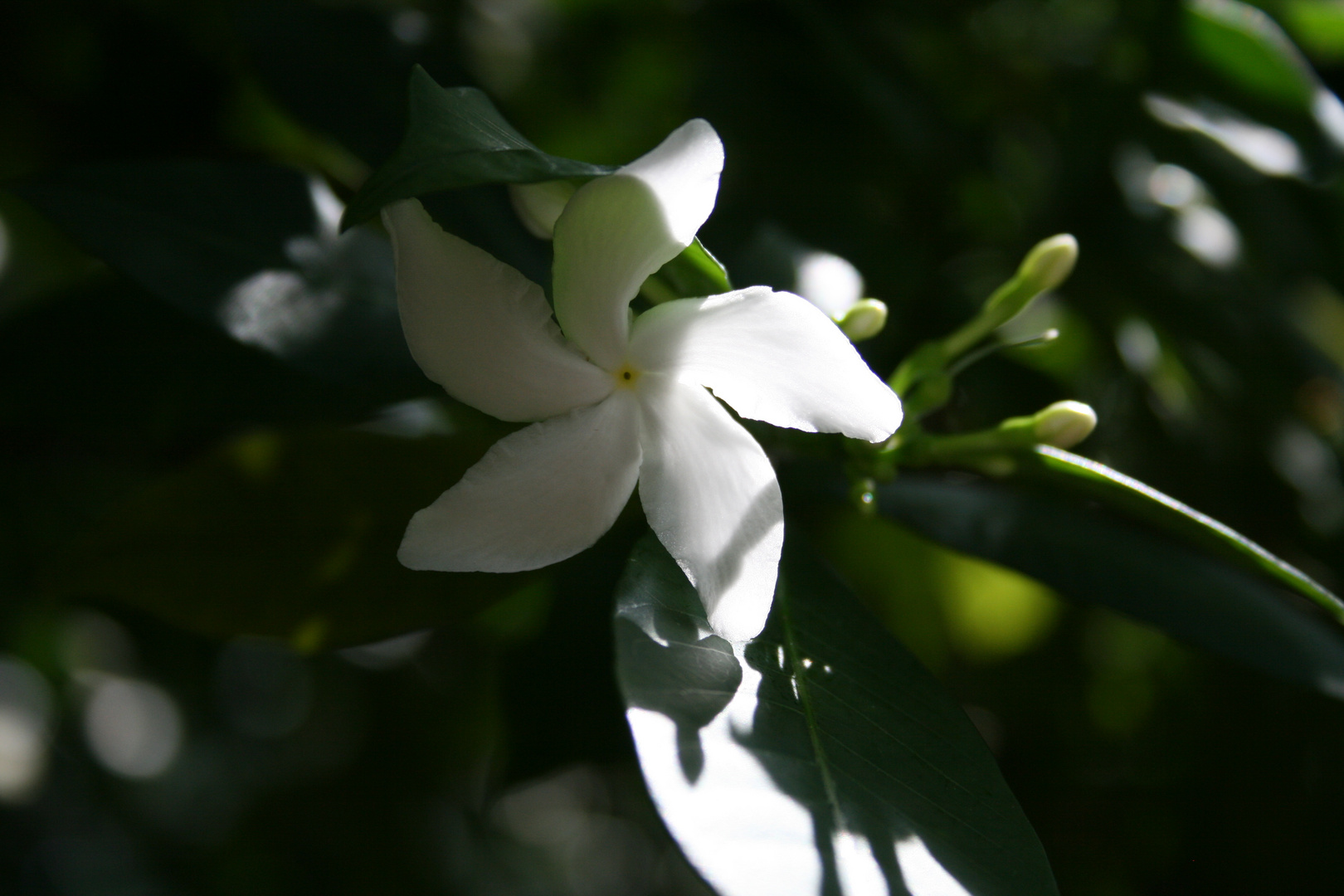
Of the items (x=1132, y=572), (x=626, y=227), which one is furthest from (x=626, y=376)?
(x=1132, y=572)

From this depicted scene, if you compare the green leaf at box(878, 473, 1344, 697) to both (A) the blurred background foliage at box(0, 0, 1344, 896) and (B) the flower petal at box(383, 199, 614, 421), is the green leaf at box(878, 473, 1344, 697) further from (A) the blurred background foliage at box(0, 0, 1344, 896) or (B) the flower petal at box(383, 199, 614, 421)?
(B) the flower petal at box(383, 199, 614, 421)

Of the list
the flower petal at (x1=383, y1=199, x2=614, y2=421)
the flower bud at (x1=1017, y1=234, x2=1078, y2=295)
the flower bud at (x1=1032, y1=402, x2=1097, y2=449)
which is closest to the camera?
the flower petal at (x1=383, y1=199, x2=614, y2=421)

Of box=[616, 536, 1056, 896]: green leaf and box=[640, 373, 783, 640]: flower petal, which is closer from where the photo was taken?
box=[616, 536, 1056, 896]: green leaf

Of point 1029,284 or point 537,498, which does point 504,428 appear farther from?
point 1029,284

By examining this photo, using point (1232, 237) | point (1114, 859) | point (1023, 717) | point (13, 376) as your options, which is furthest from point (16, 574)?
point (1232, 237)

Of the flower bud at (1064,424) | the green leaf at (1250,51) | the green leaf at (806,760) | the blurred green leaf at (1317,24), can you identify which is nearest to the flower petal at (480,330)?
the green leaf at (806,760)

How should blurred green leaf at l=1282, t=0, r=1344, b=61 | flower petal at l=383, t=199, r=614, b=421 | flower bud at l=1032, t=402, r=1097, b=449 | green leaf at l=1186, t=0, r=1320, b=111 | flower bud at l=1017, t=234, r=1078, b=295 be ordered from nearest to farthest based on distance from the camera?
flower petal at l=383, t=199, r=614, b=421 < flower bud at l=1032, t=402, r=1097, b=449 < flower bud at l=1017, t=234, r=1078, b=295 < green leaf at l=1186, t=0, r=1320, b=111 < blurred green leaf at l=1282, t=0, r=1344, b=61

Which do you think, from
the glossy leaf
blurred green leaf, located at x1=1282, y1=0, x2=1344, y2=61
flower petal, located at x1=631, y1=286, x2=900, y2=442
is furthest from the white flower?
blurred green leaf, located at x1=1282, y1=0, x2=1344, y2=61

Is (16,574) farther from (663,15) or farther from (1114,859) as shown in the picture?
(1114,859)

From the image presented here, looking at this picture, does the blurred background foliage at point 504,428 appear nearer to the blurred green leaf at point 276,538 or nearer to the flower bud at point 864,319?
the blurred green leaf at point 276,538
